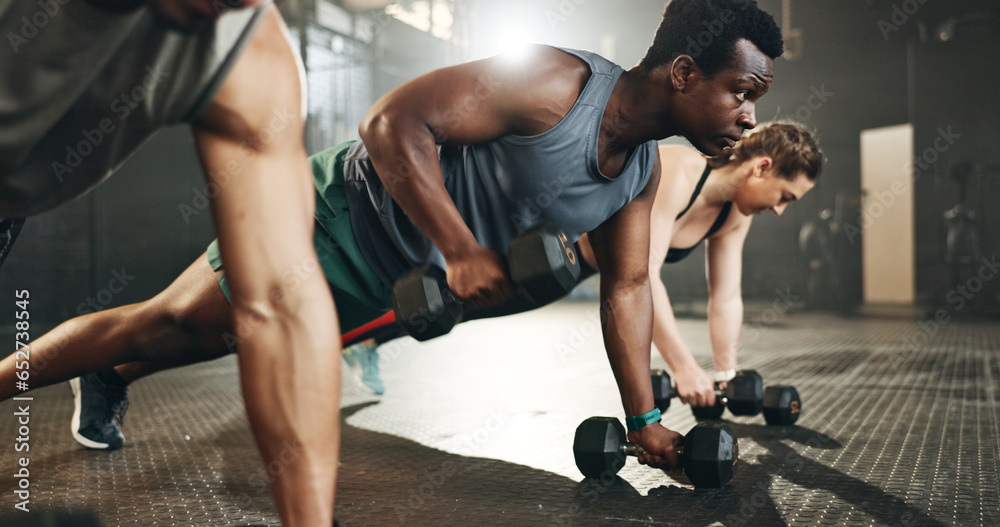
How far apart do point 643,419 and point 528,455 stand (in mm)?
298

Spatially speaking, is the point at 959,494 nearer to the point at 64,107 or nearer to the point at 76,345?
the point at 64,107

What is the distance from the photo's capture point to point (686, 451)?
3.99 feet

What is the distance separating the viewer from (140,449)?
157 centimetres

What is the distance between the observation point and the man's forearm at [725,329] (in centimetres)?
200

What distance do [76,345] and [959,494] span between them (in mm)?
1546

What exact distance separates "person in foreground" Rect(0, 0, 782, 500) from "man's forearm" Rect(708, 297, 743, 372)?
0.75 metres

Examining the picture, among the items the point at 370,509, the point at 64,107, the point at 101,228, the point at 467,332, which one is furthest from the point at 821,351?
the point at 101,228

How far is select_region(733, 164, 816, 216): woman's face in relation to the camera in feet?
6.11

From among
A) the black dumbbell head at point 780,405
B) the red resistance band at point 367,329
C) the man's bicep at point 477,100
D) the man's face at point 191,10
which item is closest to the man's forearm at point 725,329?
the black dumbbell head at point 780,405

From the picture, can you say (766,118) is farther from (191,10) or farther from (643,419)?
(191,10)

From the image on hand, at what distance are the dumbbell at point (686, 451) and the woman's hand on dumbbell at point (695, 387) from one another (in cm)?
43

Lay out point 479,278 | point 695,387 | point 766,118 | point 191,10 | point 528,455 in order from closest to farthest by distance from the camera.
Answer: point 191,10 < point 479,278 < point 528,455 < point 695,387 < point 766,118

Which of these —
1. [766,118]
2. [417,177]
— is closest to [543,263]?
[417,177]

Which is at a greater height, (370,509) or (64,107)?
(64,107)
